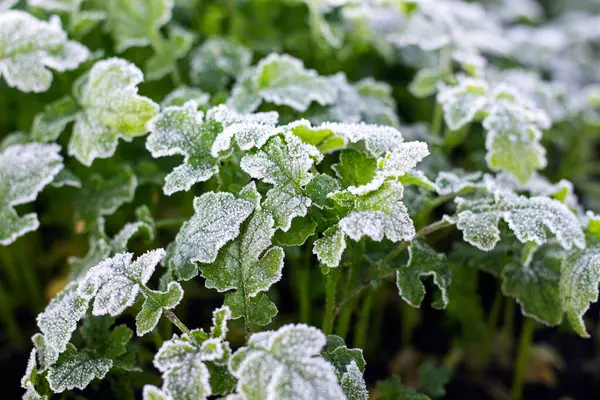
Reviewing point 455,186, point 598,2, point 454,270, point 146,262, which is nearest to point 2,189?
point 146,262

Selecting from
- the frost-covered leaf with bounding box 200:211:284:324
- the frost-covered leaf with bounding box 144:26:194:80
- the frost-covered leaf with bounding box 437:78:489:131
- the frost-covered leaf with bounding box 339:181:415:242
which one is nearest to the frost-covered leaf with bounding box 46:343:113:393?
the frost-covered leaf with bounding box 200:211:284:324

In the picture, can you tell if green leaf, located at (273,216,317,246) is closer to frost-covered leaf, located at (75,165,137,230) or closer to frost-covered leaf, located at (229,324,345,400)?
frost-covered leaf, located at (229,324,345,400)

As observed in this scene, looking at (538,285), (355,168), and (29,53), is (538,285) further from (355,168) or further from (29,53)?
(29,53)

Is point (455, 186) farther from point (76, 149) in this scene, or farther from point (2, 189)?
point (2, 189)

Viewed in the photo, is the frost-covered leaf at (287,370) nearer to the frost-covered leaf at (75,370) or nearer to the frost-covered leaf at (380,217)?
the frost-covered leaf at (380,217)

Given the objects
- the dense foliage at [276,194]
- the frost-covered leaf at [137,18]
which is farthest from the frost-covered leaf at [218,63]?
the frost-covered leaf at [137,18]
